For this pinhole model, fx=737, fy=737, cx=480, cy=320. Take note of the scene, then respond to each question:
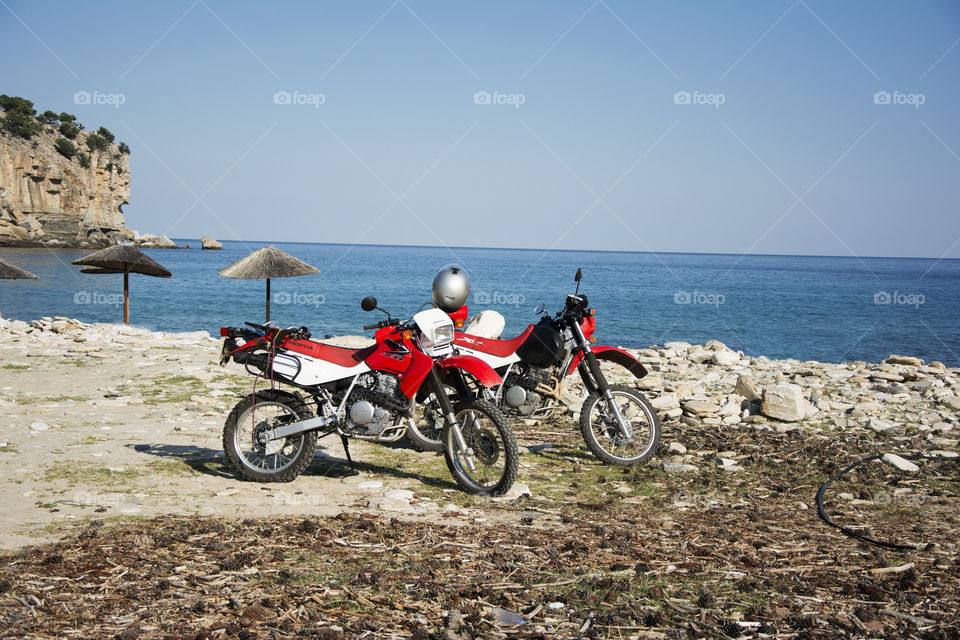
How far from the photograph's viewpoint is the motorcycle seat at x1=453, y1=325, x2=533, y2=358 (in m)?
7.30

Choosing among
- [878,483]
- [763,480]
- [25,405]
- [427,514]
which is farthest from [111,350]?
[878,483]

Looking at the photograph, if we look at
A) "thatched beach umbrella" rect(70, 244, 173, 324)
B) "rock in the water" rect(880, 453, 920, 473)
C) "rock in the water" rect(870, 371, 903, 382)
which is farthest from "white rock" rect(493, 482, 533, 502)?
"thatched beach umbrella" rect(70, 244, 173, 324)

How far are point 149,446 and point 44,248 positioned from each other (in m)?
83.2

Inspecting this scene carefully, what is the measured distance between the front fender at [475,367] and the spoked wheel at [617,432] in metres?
1.45

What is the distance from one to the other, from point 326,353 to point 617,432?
2969 mm

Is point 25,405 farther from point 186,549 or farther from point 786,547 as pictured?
point 786,547

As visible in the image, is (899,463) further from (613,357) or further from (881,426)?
(613,357)

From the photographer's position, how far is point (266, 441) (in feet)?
20.6

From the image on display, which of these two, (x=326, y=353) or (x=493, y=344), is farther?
(x=493, y=344)

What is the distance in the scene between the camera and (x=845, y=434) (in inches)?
330

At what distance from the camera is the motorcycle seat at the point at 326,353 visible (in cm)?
647

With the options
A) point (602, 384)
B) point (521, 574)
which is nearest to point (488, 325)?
point (602, 384)

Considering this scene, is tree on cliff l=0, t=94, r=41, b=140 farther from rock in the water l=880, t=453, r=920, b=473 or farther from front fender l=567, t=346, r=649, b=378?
rock in the water l=880, t=453, r=920, b=473

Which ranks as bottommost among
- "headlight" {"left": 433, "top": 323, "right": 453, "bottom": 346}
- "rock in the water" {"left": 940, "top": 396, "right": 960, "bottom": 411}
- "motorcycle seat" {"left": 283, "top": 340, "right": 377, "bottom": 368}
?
"rock in the water" {"left": 940, "top": 396, "right": 960, "bottom": 411}
